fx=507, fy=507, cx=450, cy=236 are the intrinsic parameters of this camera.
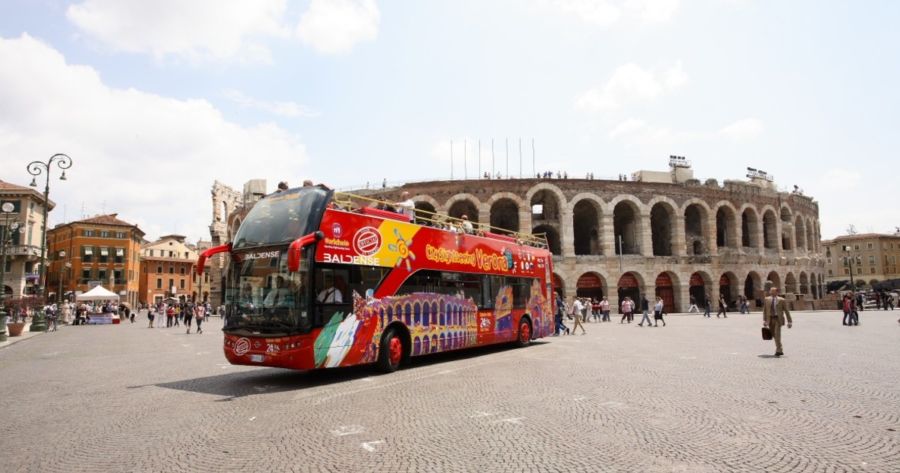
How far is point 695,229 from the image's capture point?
42.0 metres

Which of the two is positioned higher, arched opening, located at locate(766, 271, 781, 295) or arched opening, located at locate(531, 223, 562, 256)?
arched opening, located at locate(531, 223, 562, 256)

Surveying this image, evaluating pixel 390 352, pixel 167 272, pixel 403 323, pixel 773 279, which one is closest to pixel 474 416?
pixel 390 352

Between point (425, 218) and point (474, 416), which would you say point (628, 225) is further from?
point (474, 416)

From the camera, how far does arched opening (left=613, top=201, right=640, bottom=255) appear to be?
37.8m

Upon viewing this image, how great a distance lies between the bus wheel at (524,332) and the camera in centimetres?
1512

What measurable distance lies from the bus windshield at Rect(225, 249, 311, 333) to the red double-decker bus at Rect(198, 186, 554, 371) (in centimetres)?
2

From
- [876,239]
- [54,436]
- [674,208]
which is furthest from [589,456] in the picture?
[876,239]

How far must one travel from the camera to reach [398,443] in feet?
17.3

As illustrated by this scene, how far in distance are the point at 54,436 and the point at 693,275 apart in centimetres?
4031

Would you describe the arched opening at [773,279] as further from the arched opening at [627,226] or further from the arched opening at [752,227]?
the arched opening at [627,226]

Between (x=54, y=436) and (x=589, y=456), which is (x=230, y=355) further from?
(x=589, y=456)

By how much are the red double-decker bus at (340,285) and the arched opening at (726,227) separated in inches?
1398

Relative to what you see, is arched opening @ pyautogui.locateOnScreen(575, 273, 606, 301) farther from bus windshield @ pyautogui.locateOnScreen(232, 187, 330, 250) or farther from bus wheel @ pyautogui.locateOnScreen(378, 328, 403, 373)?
bus windshield @ pyautogui.locateOnScreen(232, 187, 330, 250)

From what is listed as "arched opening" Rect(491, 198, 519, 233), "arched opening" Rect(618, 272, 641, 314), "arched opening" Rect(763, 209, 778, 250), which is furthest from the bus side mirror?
"arched opening" Rect(763, 209, 778, 250)
